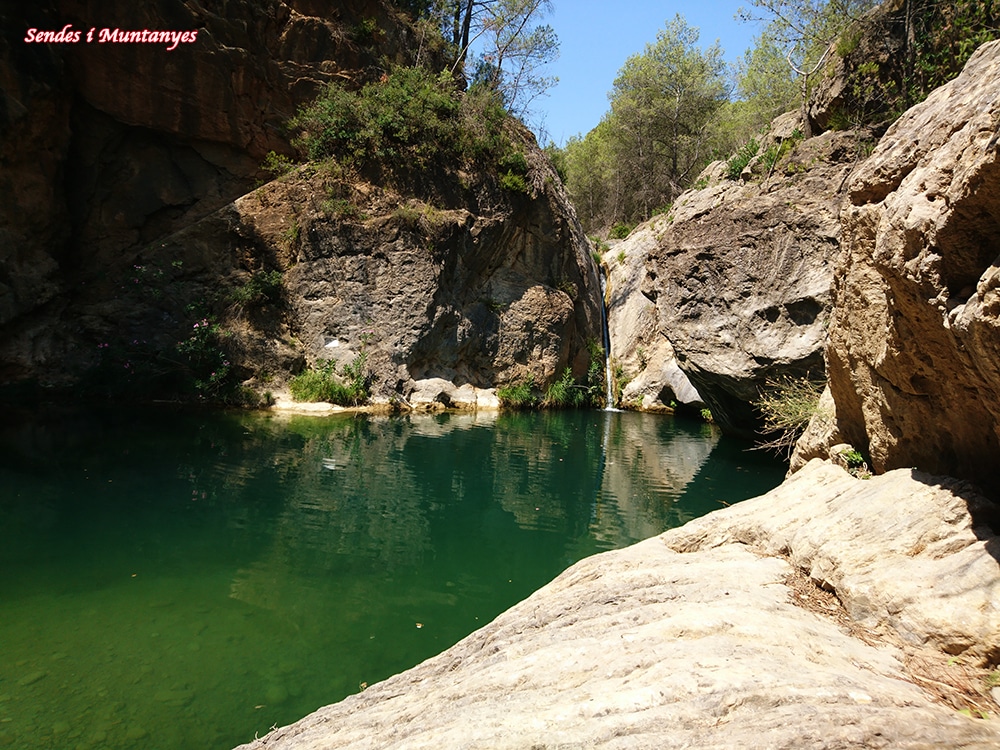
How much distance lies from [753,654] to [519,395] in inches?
863

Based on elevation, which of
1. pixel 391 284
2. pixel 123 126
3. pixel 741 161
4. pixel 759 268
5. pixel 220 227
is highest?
pixel 123 126

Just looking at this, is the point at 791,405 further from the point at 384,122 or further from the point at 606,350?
the point at 384,122

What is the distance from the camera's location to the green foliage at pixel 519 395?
24.5 metres

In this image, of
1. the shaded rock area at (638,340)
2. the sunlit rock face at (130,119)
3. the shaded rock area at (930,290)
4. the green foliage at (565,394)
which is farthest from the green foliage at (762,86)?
the shaded rock area at (930,290)

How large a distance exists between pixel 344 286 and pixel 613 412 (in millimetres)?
11632

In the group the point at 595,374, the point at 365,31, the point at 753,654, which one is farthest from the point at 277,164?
the point at 753,654

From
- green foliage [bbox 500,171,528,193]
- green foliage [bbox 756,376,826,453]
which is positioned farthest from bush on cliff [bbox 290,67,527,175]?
green foliage [bbox 756,376,826,453]

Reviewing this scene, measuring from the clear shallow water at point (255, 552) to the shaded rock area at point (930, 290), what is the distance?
13.5 feet

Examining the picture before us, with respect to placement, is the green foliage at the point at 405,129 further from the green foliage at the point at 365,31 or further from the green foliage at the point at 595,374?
the green foliage at the point at 595,374

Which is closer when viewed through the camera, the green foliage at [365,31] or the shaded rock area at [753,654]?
the shaded rock area at [753,654]

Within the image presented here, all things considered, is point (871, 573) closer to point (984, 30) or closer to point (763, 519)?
point (763, 519)

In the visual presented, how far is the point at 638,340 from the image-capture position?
27.3 metres

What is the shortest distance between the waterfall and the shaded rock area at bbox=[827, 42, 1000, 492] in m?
22.1

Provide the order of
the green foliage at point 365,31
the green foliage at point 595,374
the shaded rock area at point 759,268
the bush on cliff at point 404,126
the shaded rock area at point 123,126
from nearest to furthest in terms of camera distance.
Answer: the shaded rock area at point 759,268, the shaded rock area at point 123,126, the bush on cliff at point 404,126, the green foliage at point 365,31, the green foliage at point 595,374
